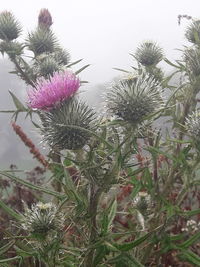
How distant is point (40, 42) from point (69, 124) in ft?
11.6

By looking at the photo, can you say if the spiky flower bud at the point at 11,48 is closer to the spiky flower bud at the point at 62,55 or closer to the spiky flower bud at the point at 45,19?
the spiky flower bud at the point at 62,55

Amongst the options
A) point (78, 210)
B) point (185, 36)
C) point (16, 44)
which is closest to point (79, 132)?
point (78, 210)

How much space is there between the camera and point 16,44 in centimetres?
586

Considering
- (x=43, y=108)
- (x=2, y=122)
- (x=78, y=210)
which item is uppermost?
(x=2, y=122)

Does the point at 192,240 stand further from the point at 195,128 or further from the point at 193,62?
the point at 193,62

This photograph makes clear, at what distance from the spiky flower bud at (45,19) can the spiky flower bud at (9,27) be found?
1.50 ft

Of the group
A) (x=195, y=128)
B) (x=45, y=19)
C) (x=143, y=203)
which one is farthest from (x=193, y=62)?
(x=45, y=19)

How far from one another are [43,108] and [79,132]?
1.21 ft

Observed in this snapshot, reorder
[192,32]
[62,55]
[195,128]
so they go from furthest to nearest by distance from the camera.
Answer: [62,55] < [192,32] < [195,128]

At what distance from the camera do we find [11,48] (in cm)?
570

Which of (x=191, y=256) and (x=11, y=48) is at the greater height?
(x=11, y=48)

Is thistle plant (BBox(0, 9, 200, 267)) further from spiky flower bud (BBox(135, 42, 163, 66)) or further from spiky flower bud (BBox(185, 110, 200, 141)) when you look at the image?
spiky flower bud (BBox(135, 42, 163, 66))

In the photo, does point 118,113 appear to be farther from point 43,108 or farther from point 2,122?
point 2,122

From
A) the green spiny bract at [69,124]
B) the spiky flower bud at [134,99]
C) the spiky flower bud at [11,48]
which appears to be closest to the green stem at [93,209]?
the green spiny bract at [69,124]
